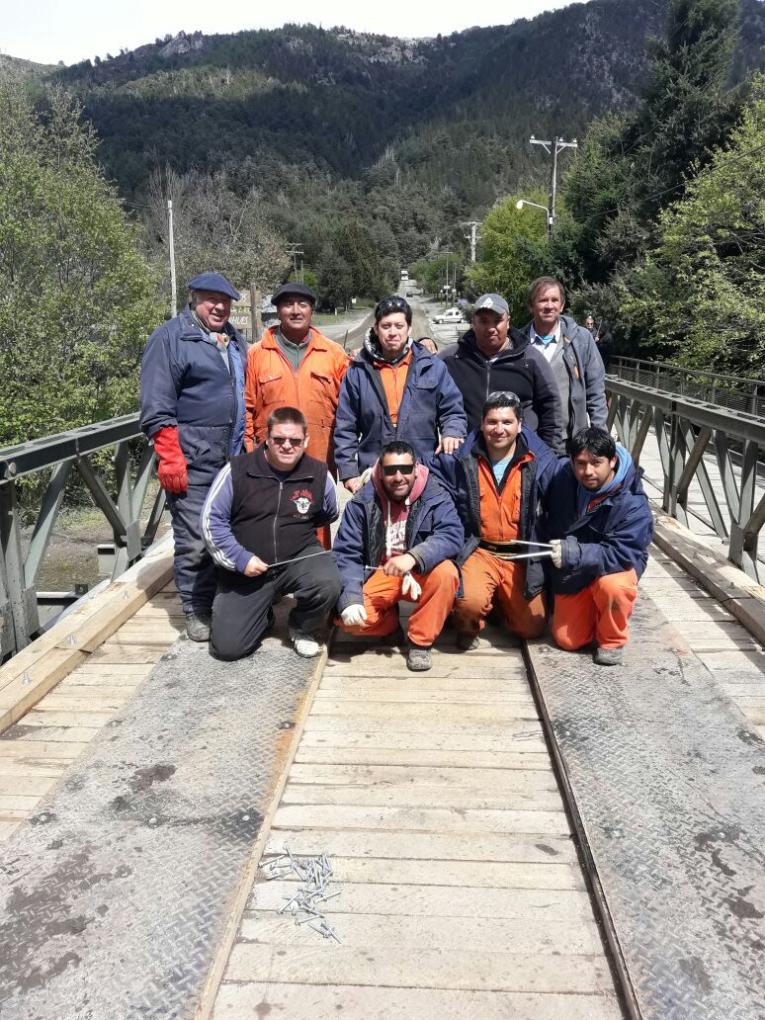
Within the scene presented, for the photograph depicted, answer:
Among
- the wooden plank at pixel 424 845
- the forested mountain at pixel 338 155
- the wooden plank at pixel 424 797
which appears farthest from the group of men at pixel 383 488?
the forested mountain at pixel 338 155

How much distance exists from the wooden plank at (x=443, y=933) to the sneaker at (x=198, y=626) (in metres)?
1.75

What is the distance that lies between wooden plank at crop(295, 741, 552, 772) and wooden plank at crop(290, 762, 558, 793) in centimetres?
3

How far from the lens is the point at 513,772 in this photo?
2.65 m

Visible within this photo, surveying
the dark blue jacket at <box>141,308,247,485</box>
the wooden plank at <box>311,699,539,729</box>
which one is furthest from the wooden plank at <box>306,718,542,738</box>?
the dark blue jacket at <box>141,308,247,485</box>

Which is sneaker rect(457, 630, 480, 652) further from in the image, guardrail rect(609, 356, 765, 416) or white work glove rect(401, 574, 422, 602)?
guardrail rect(609, 356, 765, 416)

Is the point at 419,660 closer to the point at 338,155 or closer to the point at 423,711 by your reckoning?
the point at 423,711

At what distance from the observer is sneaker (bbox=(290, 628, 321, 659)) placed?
341cm

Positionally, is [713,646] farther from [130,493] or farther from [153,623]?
[130,493]

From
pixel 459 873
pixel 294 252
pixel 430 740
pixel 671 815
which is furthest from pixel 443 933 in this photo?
pixel 294 252

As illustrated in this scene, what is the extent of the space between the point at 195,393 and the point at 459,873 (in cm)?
243

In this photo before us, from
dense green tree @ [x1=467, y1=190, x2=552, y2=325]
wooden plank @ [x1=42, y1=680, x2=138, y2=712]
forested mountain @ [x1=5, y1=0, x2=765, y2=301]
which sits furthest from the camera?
forested mountain @ [x1=5, y1=0, x2=765, y2=301]

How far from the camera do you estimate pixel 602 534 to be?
3398mm

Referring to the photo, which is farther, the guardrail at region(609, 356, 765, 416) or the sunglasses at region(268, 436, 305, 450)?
the guardrail at region(609, 356, 765, 416)

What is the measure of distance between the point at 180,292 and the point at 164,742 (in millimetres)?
38595
